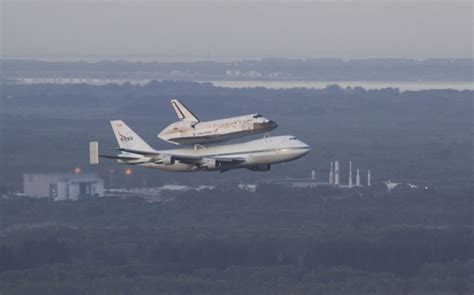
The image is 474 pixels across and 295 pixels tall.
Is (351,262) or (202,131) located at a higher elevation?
(202,131)

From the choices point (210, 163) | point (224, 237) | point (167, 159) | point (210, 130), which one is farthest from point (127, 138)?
point (224, 237)

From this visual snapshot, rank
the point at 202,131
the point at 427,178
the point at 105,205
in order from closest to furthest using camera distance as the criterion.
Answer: the point at 202,131 → the point at 105,205 → the point at 427,178

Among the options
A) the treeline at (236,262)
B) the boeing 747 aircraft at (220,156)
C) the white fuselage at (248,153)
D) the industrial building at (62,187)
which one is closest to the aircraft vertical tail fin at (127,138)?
the boeing 747 aircraft at (220,156)

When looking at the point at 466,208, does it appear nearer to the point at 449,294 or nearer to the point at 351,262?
the point at 351,262

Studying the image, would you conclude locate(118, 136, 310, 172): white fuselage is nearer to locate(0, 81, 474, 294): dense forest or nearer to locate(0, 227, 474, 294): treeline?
locate(0, 81, 474, 294): dense forest

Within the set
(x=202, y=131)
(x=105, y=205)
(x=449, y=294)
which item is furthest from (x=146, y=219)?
(x=202, y=131)

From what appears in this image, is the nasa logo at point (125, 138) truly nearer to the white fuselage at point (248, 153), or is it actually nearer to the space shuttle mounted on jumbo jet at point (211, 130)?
the white fuselage at point (248, 153)

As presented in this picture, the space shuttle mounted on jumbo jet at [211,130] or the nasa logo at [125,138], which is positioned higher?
the space shuttle mounted on jumbo jet at [211,130]
